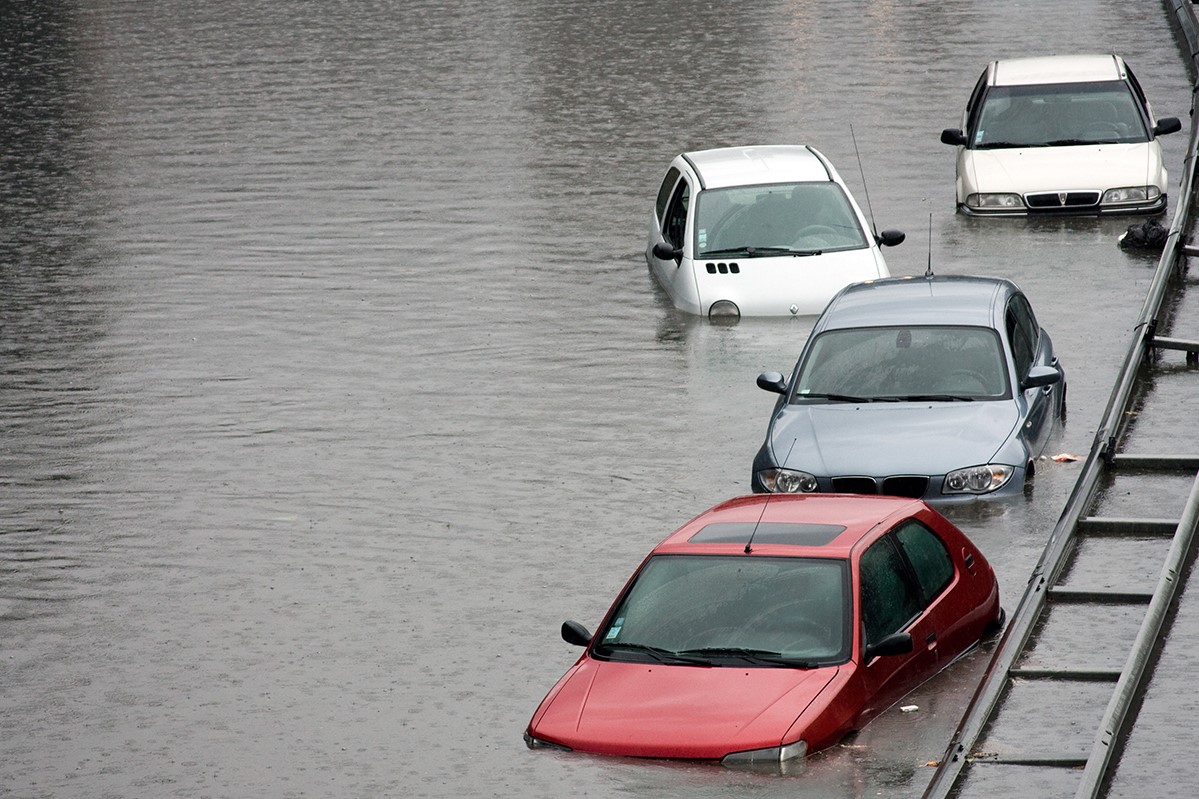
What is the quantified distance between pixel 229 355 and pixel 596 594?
8189 mm

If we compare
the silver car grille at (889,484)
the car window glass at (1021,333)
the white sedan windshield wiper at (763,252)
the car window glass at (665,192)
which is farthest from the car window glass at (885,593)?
the car window glass at (665,192)

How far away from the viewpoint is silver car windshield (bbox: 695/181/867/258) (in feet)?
68.4

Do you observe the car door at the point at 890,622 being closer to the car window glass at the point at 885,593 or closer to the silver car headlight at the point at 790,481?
the car window glass at the point at 885,593

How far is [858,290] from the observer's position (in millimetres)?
16609

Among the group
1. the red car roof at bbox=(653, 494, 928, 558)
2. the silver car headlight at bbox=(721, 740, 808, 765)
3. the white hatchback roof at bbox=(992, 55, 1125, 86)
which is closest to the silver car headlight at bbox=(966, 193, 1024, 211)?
the white hatchback roof at bbox=(992, 55, 1125, 86)

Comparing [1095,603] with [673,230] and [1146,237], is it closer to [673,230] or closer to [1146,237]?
[673,230]

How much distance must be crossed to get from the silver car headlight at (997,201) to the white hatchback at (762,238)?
2.77 metres

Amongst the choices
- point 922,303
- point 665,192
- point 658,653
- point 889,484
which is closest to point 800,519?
point 658,653

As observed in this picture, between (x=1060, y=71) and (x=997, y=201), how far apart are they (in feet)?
7.55

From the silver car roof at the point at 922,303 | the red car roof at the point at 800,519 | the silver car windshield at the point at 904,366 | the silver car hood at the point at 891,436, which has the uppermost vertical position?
the red car roof at the point at 800,519

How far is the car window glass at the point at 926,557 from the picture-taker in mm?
10992

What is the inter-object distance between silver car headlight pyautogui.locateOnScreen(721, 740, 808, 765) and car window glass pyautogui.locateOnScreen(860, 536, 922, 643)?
0.94 m

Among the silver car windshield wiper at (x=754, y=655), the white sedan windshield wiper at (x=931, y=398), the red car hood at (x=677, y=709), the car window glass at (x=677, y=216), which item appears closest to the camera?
the red car hood at (x=677, y=709)

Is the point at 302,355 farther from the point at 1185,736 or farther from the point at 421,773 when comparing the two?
the point at 1185,736
